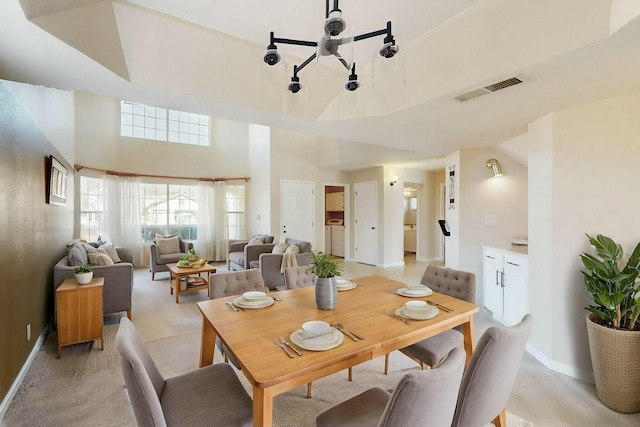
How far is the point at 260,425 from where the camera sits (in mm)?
1103

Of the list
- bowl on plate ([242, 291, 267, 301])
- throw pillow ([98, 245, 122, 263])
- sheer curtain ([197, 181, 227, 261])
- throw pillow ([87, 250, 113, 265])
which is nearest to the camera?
bowl on plate ([242, 291, 267, 301])

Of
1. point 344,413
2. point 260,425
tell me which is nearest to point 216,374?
point 260,425

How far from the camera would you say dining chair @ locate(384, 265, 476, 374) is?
188 cm

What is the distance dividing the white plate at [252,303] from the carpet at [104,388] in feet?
2.39

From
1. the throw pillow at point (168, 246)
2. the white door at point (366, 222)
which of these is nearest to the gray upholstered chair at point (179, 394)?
the throw pillow at point (168, 246)

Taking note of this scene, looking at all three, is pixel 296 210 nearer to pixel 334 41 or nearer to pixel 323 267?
pixel 323 267

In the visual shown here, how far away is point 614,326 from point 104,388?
3.67 meters

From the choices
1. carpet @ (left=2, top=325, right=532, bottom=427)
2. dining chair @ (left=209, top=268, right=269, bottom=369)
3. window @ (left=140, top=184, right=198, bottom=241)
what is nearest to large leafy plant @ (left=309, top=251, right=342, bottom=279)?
dining chair @ (left=209, top=268, right=269, bottom=369)

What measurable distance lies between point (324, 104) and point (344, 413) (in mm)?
2427

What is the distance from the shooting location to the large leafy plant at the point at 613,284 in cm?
200

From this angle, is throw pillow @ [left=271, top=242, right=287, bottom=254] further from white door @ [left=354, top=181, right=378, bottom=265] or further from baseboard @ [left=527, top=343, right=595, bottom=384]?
baseboard @ [left=527, top=343, right=595, bottom=384]

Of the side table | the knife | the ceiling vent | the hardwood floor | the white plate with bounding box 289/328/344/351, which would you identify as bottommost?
the hardwood floor

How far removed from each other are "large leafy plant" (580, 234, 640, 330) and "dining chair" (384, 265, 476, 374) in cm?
81

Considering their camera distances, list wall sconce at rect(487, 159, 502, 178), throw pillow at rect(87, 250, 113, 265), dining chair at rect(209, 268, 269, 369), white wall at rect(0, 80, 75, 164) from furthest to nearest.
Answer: wall sconce at rect(487, 159, 502, 178) → throw pillow at rect(87, 250, 113, 265) → white wall at rect(0, 80, 75, 164) → dining chair at rect(209, 268, 269, 369)
